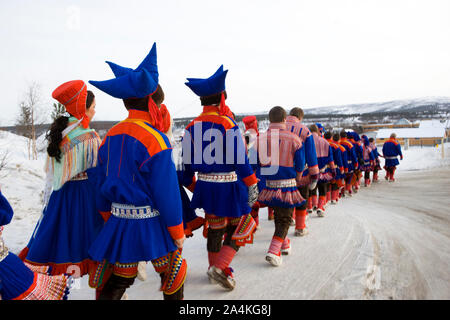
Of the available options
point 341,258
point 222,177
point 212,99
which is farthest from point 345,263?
point 212,99

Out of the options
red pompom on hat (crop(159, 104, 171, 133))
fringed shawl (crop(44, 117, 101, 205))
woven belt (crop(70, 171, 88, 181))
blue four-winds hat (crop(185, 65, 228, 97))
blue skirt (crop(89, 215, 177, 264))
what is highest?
blue four-winds hat (crop(185, 65, 228, 97))

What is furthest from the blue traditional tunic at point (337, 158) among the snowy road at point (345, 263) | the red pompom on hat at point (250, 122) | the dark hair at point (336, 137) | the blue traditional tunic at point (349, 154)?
the red pompom on hat at point (250, 122)

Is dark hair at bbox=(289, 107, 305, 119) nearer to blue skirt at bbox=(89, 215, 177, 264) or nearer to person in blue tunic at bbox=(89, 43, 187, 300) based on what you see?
person in blue tunic at bbox=(89, 43, 187, 300)

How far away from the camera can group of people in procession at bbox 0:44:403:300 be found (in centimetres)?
199

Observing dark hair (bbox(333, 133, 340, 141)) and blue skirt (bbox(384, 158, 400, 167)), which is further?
blue skirt (bbox(384, 158, 400, 167))

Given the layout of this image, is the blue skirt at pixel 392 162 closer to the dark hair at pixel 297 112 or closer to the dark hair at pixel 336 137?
the dark hair at pixel 336 137

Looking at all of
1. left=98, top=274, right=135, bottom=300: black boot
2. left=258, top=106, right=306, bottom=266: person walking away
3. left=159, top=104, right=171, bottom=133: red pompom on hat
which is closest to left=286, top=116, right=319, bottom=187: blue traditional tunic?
left=258, top=106, right=306, bottom=266: person walking away

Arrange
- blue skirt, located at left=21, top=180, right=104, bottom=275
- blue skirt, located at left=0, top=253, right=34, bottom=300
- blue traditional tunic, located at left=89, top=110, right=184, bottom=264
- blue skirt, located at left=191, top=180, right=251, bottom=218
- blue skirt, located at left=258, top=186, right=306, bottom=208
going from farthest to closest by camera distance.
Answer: blue skirt, located at left=258, top=186, right=306, bottom=208
blue skirt, located at left=191, top=180, right=251, bottom=218
blue skirt, located at left=21, top=180, right=104, bottom=275
blue traditional tunic, located at left=89, top=110, right=184, bottom=264
blue skirt, located at left=0, top=253, right=34, bottom=300

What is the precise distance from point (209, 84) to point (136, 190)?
1.57 meters

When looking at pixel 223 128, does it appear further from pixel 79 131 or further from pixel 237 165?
pixel 79 131

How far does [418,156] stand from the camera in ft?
63.9

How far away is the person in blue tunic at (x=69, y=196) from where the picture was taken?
104 inches

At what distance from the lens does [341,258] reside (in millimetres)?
3975

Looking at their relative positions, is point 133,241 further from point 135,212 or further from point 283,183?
point 283,183
